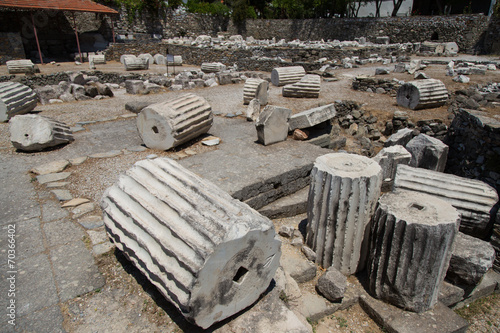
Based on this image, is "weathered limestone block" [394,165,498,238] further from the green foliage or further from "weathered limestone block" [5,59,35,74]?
the green foliage

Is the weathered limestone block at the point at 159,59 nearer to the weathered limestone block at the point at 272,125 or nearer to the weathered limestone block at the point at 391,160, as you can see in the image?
the weathered limestone block at the point at 272,125

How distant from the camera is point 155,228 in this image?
8.71 feet

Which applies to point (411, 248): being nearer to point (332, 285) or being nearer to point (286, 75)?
point (332, 285)

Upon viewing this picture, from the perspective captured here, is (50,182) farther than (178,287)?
Yes

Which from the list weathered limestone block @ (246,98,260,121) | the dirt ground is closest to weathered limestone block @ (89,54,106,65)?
the dirt ground

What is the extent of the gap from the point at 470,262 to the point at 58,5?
77.8 feet

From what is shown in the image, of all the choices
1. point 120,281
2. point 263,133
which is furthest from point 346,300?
point 263,133

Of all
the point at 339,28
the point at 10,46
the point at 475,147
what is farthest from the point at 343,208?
the point at 339,28

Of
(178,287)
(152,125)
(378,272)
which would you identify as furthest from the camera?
(152,125)

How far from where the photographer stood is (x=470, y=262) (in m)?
3.64

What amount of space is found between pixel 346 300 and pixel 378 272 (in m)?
0.50

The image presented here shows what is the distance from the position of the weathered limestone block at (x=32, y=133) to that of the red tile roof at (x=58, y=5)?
16482 mm

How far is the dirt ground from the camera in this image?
2.54 m

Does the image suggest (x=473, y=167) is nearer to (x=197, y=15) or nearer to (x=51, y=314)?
(x=51, y=314)
